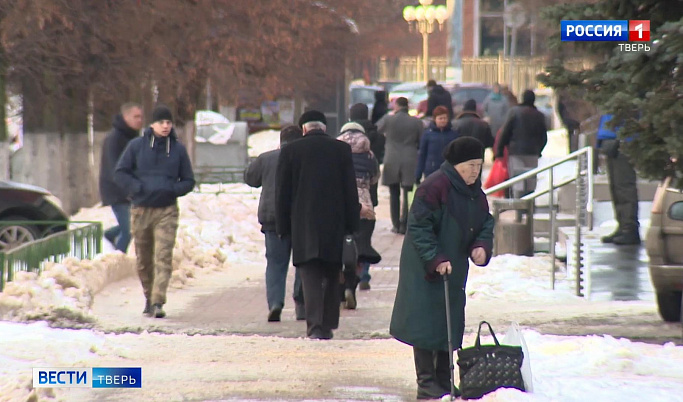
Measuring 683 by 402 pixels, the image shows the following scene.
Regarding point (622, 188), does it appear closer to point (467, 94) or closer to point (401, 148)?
point (401, 148)

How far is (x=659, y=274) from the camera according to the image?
1036cm

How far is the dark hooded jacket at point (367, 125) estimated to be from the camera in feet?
49.0

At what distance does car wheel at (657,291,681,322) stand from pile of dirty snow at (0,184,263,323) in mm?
4572

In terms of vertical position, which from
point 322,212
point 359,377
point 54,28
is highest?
point 54,28

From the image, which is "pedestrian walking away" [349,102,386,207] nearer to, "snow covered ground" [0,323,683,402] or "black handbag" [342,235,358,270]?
"black handbag" [342,235,358,270]

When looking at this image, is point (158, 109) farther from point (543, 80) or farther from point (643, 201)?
point (643, 201)

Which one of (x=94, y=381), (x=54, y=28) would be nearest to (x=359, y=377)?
(x=94, y=381)

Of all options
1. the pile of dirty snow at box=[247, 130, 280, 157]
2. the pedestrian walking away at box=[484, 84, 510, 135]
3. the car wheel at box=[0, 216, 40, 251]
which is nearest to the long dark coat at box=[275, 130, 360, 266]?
the car wheel at box=[0, 216, 40, 251]

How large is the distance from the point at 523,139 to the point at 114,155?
6174 mm

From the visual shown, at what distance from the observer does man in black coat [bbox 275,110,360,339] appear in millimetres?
10047

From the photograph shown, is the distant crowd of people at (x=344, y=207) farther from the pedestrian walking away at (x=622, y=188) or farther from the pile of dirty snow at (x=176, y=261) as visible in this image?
the pile of dirty snow at (x=176, y=261)

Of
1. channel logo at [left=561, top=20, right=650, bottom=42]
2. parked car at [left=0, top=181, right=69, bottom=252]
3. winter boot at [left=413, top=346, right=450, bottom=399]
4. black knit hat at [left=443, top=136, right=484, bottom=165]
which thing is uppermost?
channel logo at [left=561, top=20, right=650, bottom=42]

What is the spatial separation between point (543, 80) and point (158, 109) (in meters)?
4.43

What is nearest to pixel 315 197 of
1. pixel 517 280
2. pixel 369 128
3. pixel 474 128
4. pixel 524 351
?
pixel 524 351
